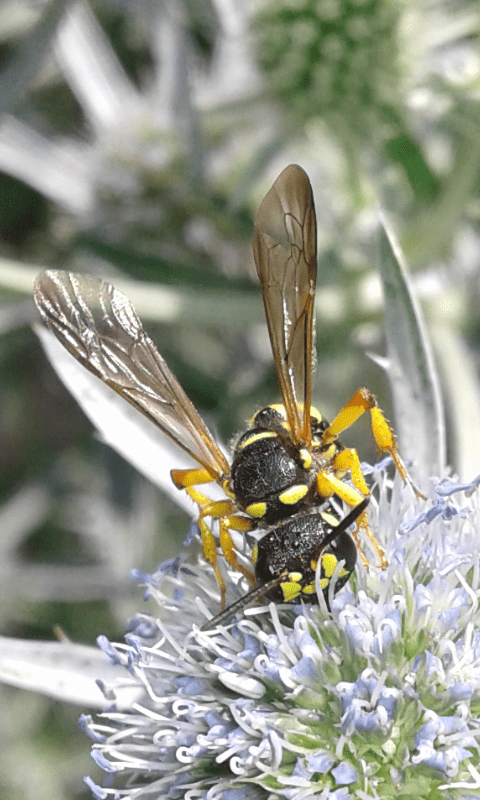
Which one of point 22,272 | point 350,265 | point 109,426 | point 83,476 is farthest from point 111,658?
point 83,476

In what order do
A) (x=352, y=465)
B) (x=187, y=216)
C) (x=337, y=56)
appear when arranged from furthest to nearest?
(x=187, y=216), (x=337, y=56), (x=352, y=465)

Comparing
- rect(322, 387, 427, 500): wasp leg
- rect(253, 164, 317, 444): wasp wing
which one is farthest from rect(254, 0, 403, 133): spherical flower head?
rect(322, 387, 427, 500): wasp leg

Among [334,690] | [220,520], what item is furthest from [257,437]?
[334,690]

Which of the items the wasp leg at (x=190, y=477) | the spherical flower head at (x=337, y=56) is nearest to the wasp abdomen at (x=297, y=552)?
the wasp leg at (x=190, y=477)

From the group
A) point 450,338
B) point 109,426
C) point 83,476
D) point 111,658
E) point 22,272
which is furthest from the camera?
point 83,476

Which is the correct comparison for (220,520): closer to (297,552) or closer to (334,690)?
(297,552)

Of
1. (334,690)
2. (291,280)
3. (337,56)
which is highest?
(337,56)

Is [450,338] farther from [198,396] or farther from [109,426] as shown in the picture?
[109,426]
